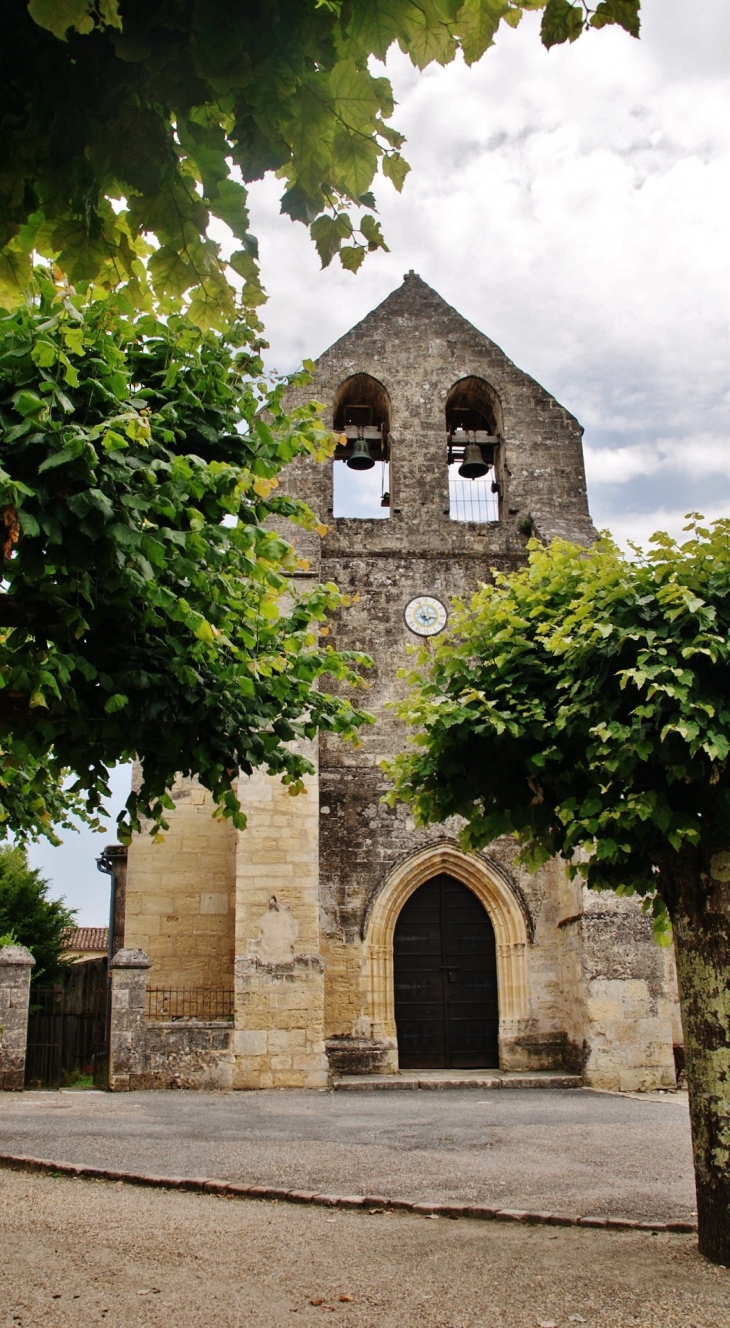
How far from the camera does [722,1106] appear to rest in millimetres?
4977

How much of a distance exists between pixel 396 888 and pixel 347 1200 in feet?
29.2

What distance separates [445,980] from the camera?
49.2 feet

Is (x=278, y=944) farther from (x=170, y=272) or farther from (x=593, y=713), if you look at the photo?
(x=170, y=272)

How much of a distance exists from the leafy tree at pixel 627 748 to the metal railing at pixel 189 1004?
9.40 meters

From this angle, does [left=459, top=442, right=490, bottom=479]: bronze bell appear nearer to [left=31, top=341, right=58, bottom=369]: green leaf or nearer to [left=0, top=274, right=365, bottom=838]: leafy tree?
[left=0, top=274, right=365, bottom=838]: leafy tree

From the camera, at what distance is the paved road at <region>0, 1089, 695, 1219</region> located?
662cm

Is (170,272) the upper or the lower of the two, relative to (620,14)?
lower

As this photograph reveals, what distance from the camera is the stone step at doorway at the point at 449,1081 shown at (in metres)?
13.2

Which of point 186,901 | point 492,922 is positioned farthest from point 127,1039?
point 492,922

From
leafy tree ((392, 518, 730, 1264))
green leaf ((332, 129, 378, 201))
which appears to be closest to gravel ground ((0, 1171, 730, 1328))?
leafy tree ((392, 518, 730, 1264))

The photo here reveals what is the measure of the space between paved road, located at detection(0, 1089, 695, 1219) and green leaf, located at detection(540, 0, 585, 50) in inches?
224

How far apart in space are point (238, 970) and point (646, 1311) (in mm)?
9454

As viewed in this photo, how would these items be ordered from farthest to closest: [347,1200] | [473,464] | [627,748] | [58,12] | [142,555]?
[473,464] → [347,1200] → [627,748] → [142,555] → [58,12]

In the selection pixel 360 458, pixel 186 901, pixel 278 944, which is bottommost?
pixel 278 944
